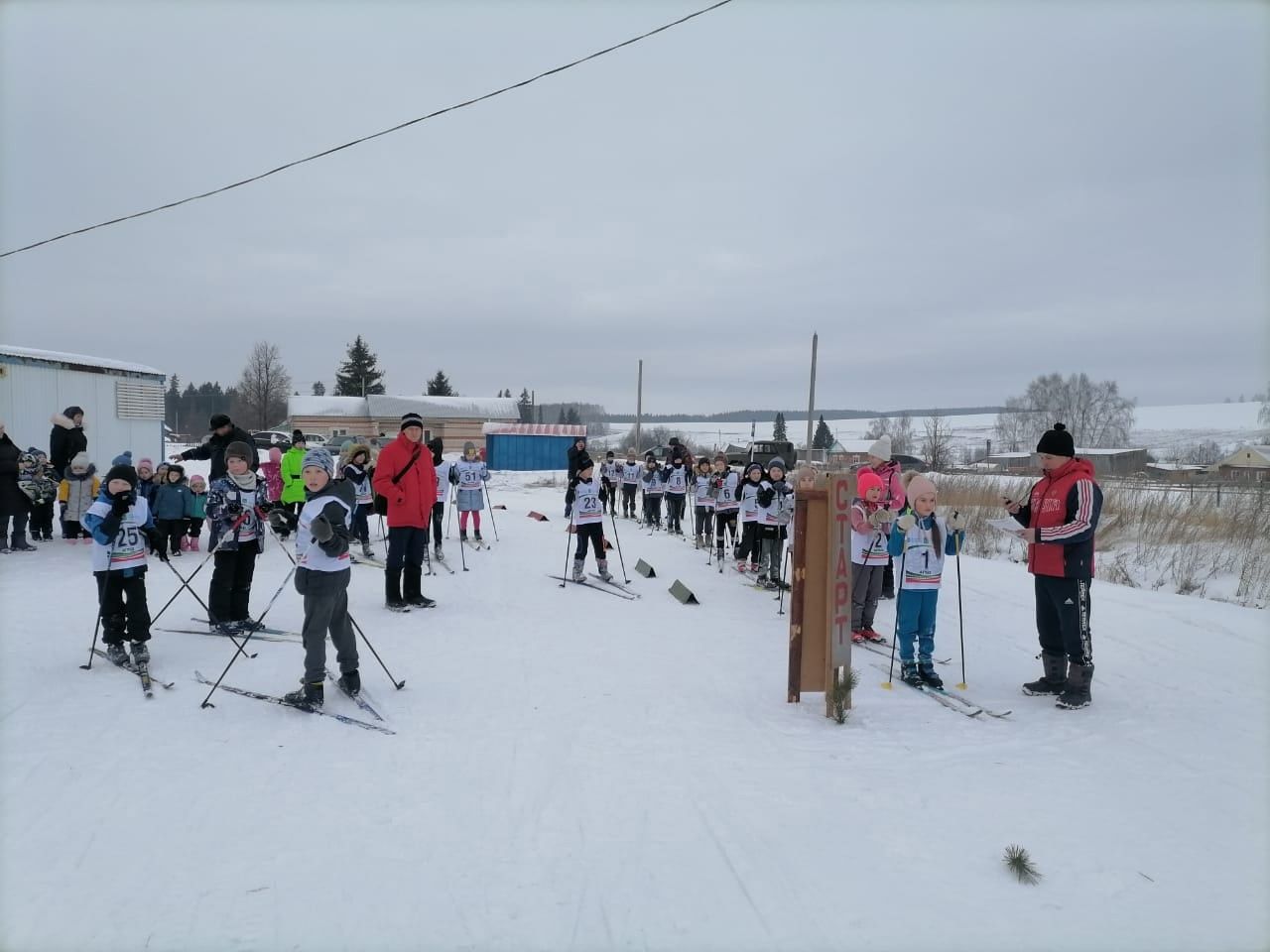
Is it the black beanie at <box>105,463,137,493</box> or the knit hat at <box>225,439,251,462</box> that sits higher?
the knit hat at <box>225,439,251,462</box>

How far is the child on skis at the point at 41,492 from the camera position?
10.7 meters

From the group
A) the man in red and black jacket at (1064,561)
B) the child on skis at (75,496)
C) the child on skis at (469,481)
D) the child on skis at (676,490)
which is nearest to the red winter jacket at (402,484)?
the child on skis at (469,481)

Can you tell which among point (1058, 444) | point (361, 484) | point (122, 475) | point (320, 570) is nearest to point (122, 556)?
point (122, 475)

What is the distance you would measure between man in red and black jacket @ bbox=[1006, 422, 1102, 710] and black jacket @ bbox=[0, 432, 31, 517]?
12.9m

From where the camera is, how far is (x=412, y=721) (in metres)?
4.82

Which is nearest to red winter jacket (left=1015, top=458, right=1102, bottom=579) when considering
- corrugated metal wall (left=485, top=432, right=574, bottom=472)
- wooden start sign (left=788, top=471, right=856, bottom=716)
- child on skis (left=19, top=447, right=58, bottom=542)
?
wooden start sign (left=788, top=471, right=856, bottom=716)

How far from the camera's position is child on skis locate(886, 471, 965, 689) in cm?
565

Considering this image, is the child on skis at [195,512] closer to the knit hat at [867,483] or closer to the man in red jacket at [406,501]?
the man in red jacket at [406,501]

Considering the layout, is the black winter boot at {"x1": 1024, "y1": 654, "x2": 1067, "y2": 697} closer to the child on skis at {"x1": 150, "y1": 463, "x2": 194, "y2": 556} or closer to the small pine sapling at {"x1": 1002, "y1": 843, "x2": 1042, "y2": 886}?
the small pine sapling at {"x1": 1002, "y1": 843, "x2": 1042, "y2": 886}

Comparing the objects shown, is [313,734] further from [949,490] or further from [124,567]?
[949,490]

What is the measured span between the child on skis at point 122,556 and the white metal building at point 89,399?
11711mm

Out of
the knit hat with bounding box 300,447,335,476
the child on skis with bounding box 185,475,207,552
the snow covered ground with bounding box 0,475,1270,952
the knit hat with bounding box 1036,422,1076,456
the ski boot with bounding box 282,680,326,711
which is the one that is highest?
the knit hat with bounding box 1036,422,1076,456

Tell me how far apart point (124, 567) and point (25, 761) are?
1.83 metres

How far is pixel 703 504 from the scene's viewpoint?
13914mm
